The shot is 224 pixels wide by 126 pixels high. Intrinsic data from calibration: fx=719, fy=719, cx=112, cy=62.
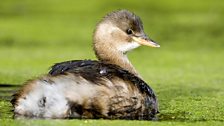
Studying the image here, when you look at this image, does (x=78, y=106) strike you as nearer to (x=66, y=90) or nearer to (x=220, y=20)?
(x=66, y=90)

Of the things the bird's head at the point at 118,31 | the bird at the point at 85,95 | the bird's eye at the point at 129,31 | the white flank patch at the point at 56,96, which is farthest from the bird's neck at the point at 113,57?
the white flank patch at the point at 56,96

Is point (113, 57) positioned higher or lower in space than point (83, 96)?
higher

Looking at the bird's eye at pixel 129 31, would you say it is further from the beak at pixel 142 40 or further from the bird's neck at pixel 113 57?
the bird's neck at pixel 113 57

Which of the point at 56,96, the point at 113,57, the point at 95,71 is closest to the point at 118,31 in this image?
the point at 113,57

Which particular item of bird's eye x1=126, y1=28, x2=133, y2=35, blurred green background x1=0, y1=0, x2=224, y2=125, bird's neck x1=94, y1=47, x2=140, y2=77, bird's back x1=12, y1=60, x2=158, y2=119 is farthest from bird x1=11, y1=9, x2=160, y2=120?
bird's eye x1=126, y1=28, x2=133, y2=35

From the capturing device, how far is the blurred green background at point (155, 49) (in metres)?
8.39

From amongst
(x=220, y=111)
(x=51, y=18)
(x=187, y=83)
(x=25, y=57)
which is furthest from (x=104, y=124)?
(x=51, y=18)

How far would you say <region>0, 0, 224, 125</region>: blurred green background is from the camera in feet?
27.5

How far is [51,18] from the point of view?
53.8 feet

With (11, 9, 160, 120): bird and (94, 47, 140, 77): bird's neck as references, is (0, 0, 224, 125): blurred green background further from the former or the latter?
(94, 47, 140, 77): bird's neck

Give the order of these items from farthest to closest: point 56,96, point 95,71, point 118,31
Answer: point 118,31 → point 95,71 → point 56,96

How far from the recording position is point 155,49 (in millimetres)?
14039

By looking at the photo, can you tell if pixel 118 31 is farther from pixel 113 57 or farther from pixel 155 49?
pixel 155 49

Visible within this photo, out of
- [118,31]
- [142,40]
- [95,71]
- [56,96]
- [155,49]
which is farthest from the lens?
[155,49]
